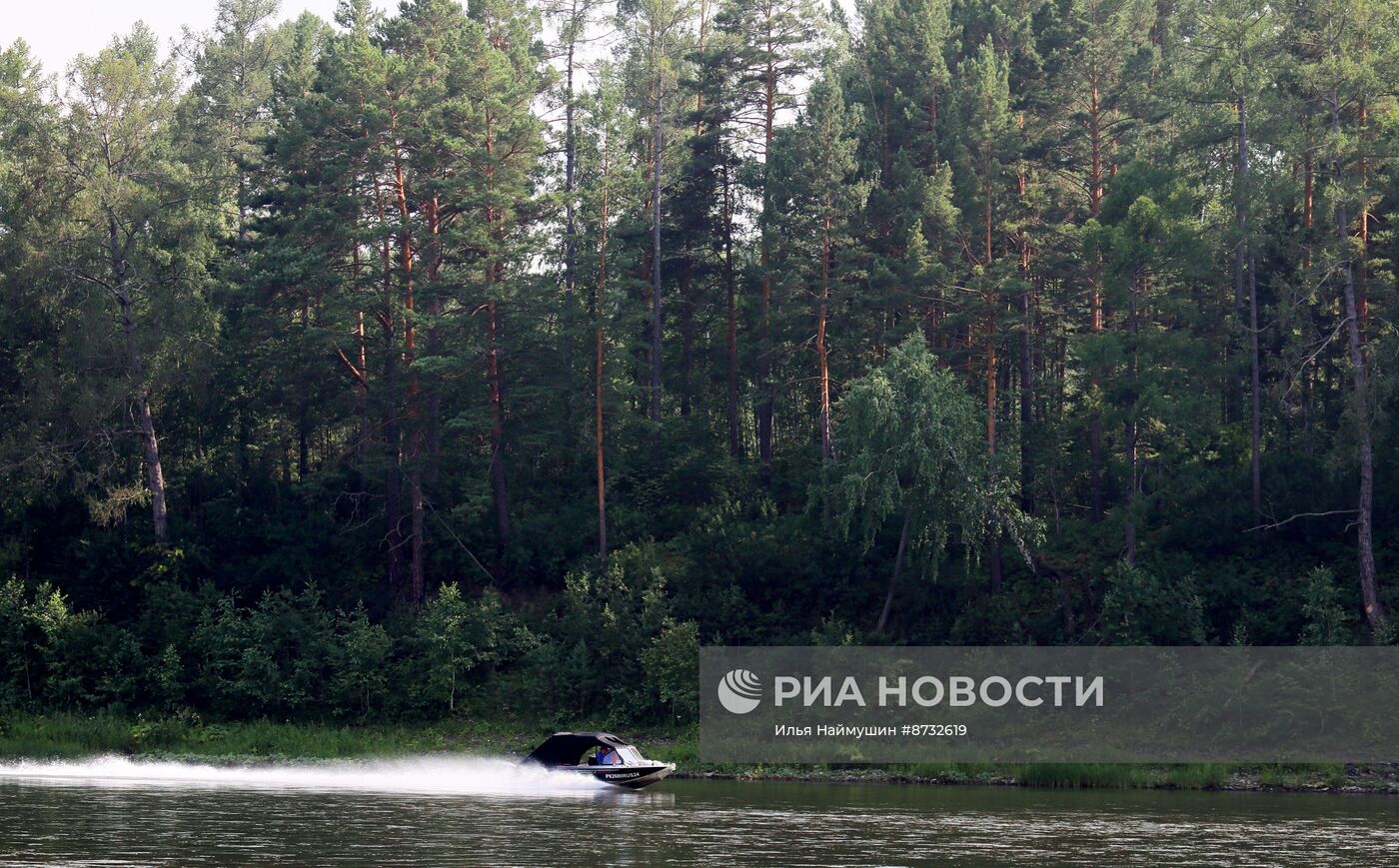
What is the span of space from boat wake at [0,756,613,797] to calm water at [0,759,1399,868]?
92mm

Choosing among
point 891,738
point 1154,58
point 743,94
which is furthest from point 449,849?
point 1154,58

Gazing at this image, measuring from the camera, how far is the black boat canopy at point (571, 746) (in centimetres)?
3941

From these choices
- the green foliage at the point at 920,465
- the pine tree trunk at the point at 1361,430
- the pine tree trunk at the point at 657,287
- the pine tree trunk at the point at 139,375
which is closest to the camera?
the pine tree trunk at the point at 1361,430

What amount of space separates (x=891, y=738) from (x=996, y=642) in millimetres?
6234

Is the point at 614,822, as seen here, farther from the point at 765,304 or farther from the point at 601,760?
the point at 765,304

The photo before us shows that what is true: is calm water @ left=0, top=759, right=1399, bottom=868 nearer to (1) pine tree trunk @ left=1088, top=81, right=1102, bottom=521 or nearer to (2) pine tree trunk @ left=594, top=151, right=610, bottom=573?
(2) pine tree trunk @ left=594, top=151, right=610, bottom=573

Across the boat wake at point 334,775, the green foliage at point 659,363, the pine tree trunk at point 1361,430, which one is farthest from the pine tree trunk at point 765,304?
the boat wake at point 334,775

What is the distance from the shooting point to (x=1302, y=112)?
4897 cm

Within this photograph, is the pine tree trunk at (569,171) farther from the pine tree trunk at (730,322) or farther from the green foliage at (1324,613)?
the green foliage at (1324,613)

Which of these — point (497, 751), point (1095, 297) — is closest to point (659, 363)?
point (1095, 297)

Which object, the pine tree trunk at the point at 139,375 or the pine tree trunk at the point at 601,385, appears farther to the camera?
the pine tree trunk at the point at 139,375

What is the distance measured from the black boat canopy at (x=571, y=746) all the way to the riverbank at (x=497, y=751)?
6021 mm

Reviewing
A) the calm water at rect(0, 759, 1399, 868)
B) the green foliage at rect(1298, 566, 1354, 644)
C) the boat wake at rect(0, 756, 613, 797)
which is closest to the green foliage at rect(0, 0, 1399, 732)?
the green foliage at rect(1298, 566, 1354, 644)

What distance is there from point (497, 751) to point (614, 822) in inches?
614
